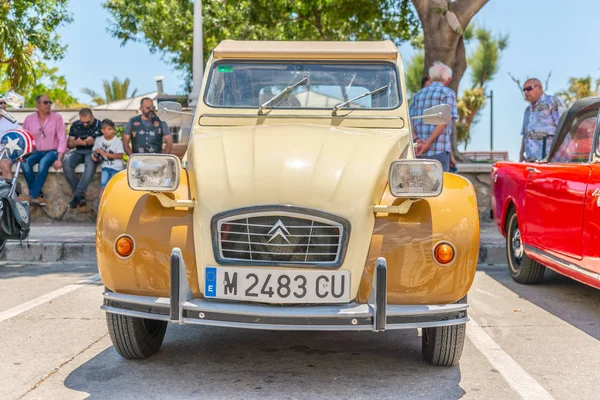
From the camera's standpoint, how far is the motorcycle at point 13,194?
26.1 ft

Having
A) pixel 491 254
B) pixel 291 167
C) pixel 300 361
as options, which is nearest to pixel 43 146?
pixel 491 254

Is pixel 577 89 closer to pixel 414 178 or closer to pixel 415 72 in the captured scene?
pixel 415 72

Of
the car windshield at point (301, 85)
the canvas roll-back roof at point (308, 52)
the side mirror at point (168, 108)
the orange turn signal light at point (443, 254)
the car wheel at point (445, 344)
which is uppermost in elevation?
the canvas roll-back roof at point (308, 52)

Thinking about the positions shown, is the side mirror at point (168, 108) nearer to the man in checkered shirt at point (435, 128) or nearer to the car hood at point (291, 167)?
the car hood at point (291, 167)

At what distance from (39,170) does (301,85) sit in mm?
7061

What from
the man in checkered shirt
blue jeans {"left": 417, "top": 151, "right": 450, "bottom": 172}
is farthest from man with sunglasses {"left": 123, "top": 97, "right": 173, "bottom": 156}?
blue jeans {"left": 417, "top": 151, "right": 450, "bottom": 172}

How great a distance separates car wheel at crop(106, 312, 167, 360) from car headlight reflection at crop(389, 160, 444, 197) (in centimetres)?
174

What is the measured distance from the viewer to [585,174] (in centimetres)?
621

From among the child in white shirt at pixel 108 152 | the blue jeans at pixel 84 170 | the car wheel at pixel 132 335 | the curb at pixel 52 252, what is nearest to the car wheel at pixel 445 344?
the car wheel at pixel 132 335

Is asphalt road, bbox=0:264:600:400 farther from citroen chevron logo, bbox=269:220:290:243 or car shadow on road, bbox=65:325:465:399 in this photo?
citroen chevron logo, bbox=269:220:290:243

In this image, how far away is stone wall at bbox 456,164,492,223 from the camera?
11.9 meters

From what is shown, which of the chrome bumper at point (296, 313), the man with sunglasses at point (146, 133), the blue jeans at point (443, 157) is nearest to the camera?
the chrome bumper at point (296, 313)

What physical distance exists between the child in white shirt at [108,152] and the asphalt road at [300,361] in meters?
4.85

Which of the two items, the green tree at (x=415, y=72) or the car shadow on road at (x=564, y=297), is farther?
the green tree at (x=415, y=72)
